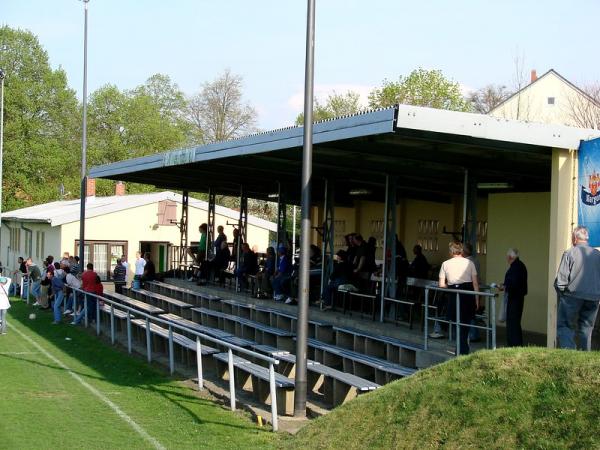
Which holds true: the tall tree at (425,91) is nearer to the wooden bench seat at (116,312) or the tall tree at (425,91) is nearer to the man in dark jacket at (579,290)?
the wooden bench seat at (116,312)

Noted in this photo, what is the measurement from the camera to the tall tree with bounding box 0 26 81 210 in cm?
5281

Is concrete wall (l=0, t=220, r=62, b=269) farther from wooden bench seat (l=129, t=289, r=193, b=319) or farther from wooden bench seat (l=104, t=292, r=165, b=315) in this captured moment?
wooden bench seat (l=104, t=292, r=165, b=315)

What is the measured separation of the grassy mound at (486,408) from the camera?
6.45 m

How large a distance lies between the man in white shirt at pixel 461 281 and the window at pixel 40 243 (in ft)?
95.9

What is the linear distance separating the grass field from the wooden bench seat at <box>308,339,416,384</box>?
78.3 inches

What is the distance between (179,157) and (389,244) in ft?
17.6

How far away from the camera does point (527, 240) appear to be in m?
14.1

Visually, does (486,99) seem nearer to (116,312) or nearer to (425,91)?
(425,91)

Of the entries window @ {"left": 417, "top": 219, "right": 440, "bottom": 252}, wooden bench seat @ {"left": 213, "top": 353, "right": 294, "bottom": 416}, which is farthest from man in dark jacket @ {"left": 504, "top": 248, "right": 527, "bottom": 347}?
window @ {"left": 417, "top": 219, "right": 440, "bottom": 252}

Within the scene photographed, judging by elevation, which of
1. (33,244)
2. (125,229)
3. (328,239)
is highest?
(328,239)

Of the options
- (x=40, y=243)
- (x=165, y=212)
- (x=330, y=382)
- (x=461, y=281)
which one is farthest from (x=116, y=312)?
(x=40, y=243)

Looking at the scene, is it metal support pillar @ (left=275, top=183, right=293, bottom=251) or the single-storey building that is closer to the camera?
metal support pillar @ (left=275, top=183, right=293, bottom=251)

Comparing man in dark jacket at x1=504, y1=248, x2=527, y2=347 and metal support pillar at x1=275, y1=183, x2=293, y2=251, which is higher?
metal support pillar at x1=275, y1=183, x2=293, y2=251

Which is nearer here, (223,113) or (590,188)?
(590,188)
